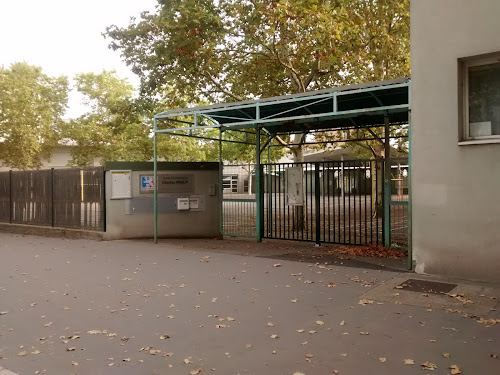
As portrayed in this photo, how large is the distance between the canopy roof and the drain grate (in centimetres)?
305

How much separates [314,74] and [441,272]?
9190 mm

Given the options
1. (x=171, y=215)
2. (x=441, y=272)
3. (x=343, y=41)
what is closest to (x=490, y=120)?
(x=441, y=272)

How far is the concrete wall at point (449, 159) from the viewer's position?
6.78 meters

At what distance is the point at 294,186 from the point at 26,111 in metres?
27.5

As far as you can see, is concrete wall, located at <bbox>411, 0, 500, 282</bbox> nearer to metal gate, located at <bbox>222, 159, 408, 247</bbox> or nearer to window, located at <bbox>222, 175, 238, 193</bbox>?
metal gate, located at <bbox>222, 159, 408, 247</bbox>

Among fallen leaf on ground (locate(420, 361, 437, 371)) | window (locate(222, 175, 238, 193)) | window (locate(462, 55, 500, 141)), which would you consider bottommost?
fallen leaf on ground (locate(420, 361, 437, 371))

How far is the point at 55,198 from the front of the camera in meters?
14.2

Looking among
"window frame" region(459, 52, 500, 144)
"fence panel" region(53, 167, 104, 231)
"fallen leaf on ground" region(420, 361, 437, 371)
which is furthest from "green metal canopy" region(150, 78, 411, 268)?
"fallen leaf on ground" region(420, 361, 437, 371)

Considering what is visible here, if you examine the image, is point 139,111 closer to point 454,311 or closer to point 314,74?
point 314,74

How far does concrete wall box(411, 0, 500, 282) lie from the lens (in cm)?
678

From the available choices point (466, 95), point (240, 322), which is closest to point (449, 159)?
point (466, 95)

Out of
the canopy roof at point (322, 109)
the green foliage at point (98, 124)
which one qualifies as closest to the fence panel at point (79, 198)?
the canopy roof at point (322, 109)

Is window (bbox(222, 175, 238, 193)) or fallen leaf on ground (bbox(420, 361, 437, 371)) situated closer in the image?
fallen leaf on ground (bbox(420, 361, 437, 371))

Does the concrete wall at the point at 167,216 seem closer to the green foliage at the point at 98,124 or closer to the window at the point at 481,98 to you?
the window at the point at 481,98
